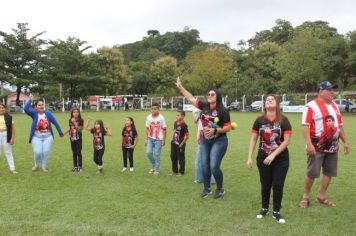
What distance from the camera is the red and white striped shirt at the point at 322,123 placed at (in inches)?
253

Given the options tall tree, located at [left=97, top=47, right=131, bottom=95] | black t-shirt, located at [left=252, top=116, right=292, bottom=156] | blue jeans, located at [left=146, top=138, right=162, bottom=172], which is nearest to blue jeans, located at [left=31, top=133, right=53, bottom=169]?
blue jeans, located at [left=146, top=138, right=162, bottom=172]

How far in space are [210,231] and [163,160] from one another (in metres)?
6.17

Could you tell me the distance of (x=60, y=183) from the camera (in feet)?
27.9

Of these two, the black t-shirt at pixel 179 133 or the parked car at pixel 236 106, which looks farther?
the parked car at pixel 236 106

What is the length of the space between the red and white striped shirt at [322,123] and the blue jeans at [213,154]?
1363 mm

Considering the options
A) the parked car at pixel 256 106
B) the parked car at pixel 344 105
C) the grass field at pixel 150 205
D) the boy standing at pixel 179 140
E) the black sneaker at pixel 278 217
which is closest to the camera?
the grass field at pixel 150 205

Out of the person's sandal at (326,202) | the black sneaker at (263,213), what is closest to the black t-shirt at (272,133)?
the black sneaker at (263,213)

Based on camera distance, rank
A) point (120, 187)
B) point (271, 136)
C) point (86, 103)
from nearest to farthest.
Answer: point (271, 136)
point (120, 187)
point (86, 103)

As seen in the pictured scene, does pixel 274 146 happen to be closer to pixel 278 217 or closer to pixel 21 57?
pixel 278 217

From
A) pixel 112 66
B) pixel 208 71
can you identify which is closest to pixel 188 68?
pixel 208 71

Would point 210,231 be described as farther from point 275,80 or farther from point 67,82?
point 275,80

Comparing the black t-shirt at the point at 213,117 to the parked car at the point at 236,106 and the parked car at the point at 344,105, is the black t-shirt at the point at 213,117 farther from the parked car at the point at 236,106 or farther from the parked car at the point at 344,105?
the parked car at the point at 236,106

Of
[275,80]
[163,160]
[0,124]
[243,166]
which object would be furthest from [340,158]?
[275,80]

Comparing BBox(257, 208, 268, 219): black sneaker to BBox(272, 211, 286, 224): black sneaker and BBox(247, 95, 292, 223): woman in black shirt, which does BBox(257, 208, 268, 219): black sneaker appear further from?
BBox(272, 211, 286, 224): black sneaker
